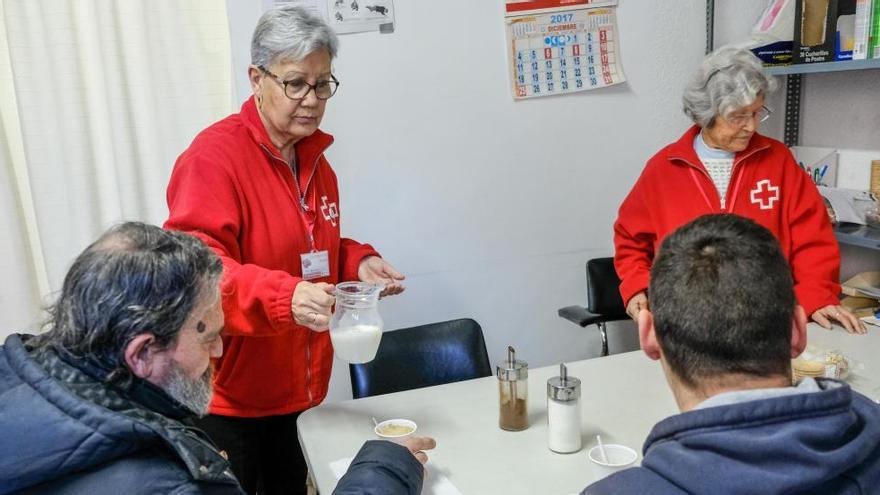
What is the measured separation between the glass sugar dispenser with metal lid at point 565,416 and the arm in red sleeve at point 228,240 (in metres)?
0.62

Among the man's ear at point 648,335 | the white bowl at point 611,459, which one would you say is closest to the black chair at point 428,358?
the white bowl at point 611,459

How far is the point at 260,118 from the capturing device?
195 centimetres

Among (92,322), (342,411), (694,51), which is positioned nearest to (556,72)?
(694,51)

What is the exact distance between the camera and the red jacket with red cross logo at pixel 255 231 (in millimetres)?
1761

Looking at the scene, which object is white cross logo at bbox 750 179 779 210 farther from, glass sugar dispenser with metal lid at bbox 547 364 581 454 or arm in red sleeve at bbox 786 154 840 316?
glass sugar dispenser with metal lid at bbox 547 364 581 454

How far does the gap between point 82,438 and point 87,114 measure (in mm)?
1917

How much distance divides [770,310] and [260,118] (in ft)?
4.57

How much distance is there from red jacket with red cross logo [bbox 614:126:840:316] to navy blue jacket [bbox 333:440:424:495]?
1376 millimetres

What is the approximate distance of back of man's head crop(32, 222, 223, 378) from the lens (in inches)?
40.9

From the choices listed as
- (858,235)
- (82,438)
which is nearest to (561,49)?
(858,235)

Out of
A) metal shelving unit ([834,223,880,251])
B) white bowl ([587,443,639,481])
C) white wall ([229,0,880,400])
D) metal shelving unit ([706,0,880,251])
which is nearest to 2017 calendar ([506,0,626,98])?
white wall ([229,0,880,400])

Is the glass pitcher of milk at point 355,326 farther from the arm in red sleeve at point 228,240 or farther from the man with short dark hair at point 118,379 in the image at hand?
the man with short dark hair at point 118,379

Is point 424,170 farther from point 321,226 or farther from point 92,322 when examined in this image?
point 92,322

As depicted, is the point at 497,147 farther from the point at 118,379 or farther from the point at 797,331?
the point at 118,379
